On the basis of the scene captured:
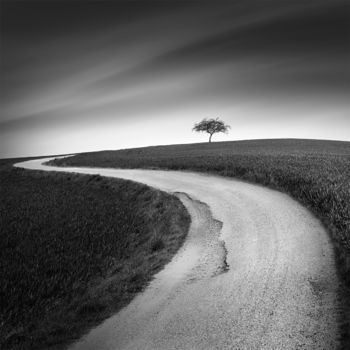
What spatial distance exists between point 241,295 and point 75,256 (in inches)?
266

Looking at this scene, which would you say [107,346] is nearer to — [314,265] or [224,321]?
[224,321]

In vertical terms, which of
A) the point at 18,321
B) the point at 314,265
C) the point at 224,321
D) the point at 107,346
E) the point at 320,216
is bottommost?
the point at 18,321

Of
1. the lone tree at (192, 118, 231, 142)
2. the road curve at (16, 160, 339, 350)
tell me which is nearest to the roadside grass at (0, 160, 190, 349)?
the road curve at (16, 160, 339, 350)

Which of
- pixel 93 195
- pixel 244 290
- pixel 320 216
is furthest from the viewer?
pixel 93 195

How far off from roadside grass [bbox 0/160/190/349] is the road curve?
28.1 inches

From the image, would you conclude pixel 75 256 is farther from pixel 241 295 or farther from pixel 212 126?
pixel 212 126

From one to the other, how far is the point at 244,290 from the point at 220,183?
43.5 feet

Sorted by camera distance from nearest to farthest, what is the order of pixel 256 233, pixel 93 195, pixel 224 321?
pixel 224 321
pixel 256 233
pixel 93 195

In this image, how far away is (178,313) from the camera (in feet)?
22.1

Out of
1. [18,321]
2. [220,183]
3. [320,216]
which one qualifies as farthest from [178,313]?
[220,183]

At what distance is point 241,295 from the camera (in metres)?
7.21

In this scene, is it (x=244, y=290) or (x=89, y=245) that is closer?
(x=244, y=290)

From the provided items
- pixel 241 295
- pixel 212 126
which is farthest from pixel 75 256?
pixel 212 126

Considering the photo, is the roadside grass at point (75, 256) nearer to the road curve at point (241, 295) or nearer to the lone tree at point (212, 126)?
the road curve at point (241, 295)
